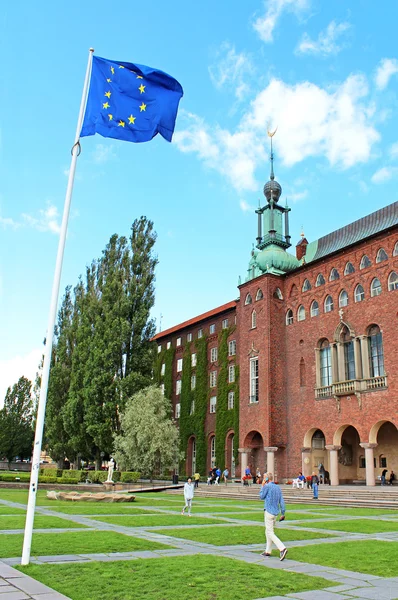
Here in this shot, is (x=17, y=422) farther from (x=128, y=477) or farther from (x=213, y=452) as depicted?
(x=128, y=477)

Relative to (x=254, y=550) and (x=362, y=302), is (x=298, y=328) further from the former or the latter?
(x=254, y=550)

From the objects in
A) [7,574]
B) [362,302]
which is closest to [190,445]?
[362,302]

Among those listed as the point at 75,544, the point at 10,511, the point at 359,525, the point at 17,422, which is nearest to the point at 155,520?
the point at 10,511

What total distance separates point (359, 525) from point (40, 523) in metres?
9.49

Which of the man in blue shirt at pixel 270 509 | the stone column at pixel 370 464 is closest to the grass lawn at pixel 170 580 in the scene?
the man in blue shirt at pixel 270 509

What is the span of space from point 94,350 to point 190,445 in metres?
18.3

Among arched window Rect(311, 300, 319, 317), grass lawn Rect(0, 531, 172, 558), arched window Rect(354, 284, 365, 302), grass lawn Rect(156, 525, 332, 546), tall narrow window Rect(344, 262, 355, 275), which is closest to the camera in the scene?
grass lawn Rect(0, 531, 172, 558)

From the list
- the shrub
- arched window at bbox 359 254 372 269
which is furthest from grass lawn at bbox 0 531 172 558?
arched window at bbox 359 254 372 269

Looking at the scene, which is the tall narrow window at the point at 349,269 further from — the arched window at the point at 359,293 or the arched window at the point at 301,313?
the arched window at the point at 301,313

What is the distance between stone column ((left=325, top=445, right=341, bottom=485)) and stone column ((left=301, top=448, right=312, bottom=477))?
2.50 metres

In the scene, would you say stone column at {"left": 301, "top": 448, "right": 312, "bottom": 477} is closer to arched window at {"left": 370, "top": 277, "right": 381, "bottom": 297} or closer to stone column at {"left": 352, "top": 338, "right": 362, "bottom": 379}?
stone column at {"left": 352, "top": 338, "right": 362, "bottom": 379}

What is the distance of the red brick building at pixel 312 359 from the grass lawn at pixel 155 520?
19.3m

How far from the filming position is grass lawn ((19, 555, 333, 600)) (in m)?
7.16

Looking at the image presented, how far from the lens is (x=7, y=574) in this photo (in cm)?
796
